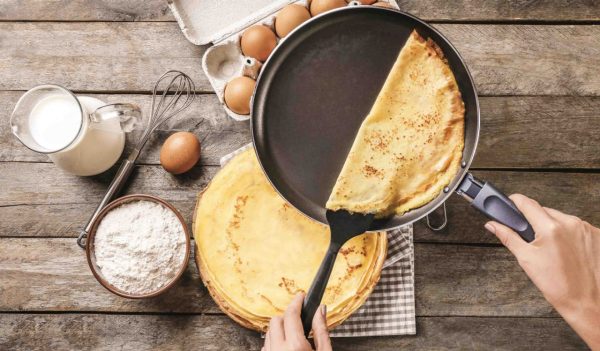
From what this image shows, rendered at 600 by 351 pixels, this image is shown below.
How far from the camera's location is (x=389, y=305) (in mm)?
1489

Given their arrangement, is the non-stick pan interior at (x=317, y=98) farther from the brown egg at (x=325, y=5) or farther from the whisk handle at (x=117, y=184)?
the whisk handle at (x=117, y=184)

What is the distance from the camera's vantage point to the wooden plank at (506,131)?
155 centimetres

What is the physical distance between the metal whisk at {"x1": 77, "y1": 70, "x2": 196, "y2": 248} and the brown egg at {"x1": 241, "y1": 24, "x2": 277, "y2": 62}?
22cm

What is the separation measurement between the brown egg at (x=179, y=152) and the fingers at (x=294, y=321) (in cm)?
51

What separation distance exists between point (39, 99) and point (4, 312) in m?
0.66

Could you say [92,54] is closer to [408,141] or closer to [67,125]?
[67,125]

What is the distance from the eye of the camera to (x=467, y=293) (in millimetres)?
1536

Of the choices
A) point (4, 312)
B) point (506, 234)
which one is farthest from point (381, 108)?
point (4, 312)

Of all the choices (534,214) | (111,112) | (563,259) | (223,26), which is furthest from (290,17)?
(563,259)

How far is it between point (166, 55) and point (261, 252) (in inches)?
26.4

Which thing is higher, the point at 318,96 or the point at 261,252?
the point at 318,96

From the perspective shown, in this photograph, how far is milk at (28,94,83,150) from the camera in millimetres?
1402

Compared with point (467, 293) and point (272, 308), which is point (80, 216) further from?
point (467, 293)

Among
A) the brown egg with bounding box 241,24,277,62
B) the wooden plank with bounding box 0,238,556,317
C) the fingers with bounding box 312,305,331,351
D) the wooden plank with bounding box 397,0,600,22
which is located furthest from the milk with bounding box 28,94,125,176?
the wooden plank with bounding box 397,0,600,22
